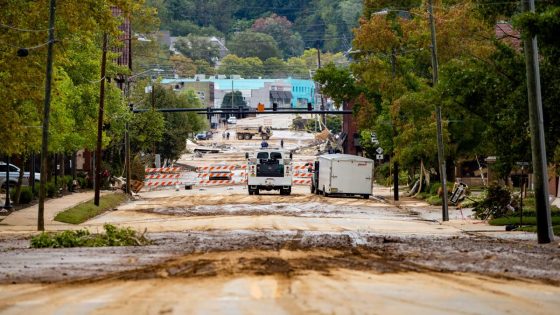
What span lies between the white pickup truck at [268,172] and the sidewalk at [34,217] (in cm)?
1671

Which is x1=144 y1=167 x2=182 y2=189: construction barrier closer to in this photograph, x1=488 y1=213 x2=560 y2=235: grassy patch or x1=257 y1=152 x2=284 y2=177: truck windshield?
x1=257 y1=152 x2=284 y2=177: truck windshield

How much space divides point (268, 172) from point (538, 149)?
48224 mm

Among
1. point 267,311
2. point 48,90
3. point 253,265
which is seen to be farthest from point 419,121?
point 267,311

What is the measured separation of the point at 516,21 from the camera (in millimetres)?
28141

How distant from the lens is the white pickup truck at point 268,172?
79500 mm

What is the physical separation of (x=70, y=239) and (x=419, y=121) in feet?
121

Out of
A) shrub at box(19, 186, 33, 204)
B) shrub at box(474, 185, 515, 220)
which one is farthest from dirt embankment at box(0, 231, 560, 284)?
shrub at box(19, 186, 33, 204)

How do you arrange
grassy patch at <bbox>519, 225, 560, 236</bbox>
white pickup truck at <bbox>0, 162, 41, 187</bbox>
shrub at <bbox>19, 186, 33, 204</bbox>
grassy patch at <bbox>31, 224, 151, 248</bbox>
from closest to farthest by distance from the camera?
1. grassy patch at <bbox>31, 224, 151, 248</bbox>
2. grassy patch at <bbox>519, 225, 560, 236</bbox>
3. shrub at <bbox>19, 186, 33, 204</bbox>
4. white pickup truck at <bbox>0, 162, 41, 187</bbox>

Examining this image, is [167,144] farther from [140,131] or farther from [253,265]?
[253,265]

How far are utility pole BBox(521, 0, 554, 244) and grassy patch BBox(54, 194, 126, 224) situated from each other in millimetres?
22532

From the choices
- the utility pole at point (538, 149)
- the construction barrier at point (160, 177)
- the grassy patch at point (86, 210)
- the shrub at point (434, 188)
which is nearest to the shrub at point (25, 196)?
the grassy patch at point (86, 210)

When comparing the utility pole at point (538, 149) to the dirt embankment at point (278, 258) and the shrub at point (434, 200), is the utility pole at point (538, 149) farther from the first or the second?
the shrub at point (434, 200)

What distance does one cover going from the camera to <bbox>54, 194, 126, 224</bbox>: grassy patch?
50359 mm

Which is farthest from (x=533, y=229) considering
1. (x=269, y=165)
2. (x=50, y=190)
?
(x=269, y=165)
